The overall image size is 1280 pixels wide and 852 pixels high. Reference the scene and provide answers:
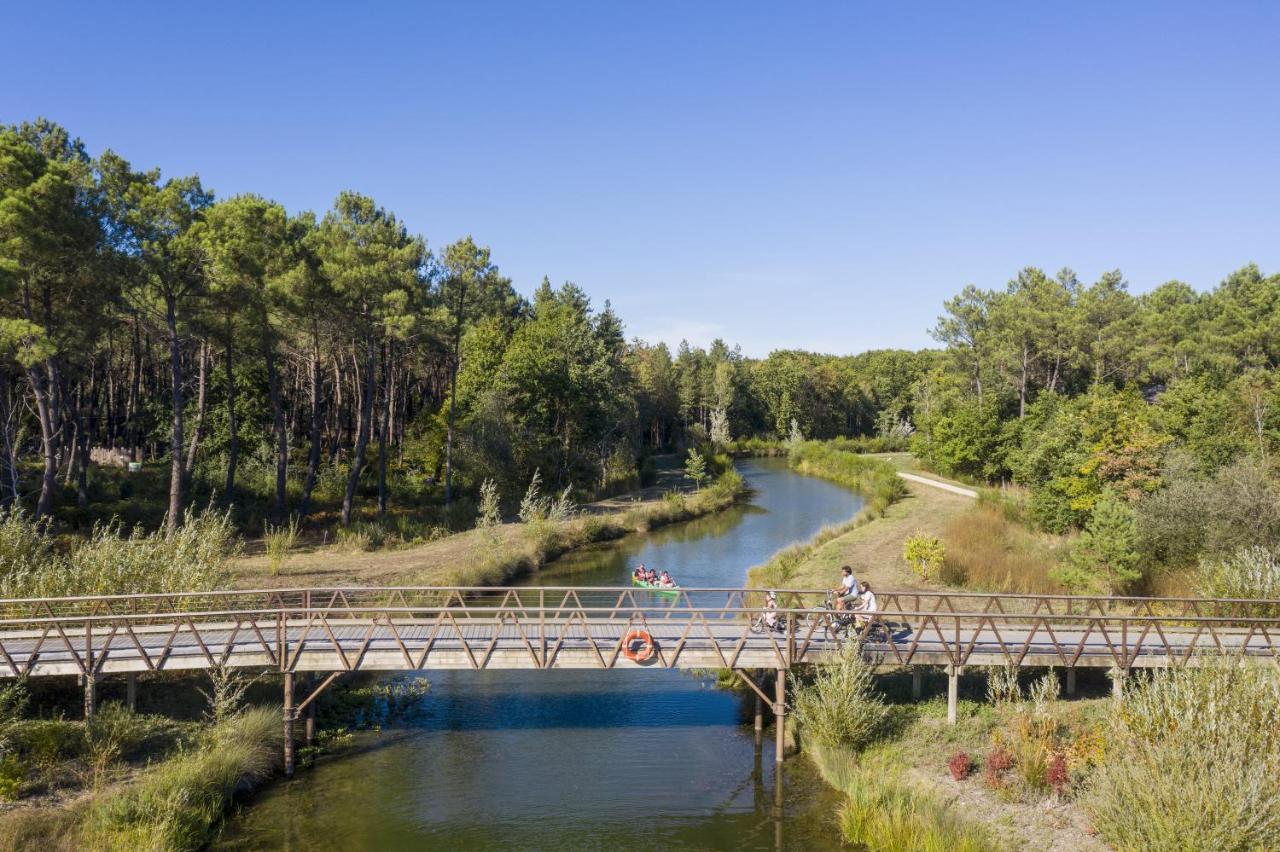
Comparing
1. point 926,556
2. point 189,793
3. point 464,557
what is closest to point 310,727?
point 189,793

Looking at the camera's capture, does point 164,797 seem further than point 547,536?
No

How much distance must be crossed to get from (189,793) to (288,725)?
114 inches

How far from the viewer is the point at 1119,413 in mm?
40969

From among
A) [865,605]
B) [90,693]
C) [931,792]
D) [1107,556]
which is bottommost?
[931,792]

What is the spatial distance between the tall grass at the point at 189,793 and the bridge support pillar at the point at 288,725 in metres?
0.29

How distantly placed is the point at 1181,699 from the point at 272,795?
17081 mm

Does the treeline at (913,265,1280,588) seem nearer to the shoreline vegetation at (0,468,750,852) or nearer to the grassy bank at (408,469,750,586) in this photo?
the grassy bank at (408,469,750,586)

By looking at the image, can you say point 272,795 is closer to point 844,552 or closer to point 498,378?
point 844,552

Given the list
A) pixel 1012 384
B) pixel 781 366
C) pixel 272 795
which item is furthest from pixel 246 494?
pixel 781 366

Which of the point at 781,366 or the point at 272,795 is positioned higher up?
the point at 781,366

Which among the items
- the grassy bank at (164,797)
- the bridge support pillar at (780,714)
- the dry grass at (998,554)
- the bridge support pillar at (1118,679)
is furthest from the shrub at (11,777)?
the dry grass at (998,554)

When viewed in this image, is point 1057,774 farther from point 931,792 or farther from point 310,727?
point 310,727

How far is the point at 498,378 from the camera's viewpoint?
168 ft

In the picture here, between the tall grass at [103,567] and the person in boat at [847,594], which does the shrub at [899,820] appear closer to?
the person in boat at [847,594]
